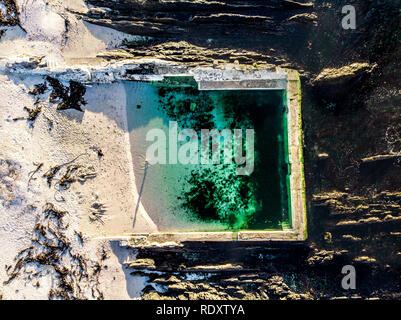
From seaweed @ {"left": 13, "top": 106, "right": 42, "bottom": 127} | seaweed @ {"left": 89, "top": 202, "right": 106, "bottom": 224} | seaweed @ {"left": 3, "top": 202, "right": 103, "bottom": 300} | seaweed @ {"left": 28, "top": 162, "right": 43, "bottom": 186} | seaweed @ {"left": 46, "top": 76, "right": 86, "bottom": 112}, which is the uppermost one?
seaweed @ {"left": 46, "top": 76, "right": 86, "bottom": 112}

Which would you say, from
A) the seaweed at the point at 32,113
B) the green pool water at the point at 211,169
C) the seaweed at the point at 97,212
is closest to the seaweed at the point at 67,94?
the seaweed at the point at 32,113

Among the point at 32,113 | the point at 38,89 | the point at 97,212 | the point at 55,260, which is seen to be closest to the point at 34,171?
the point at 32,113

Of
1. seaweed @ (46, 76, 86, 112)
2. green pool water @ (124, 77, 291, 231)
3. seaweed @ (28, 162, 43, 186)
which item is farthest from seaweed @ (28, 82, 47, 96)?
green pool water @ (124, 77, 291, 231)

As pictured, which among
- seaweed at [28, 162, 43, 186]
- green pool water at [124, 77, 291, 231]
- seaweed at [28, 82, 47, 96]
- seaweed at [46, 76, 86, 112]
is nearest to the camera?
seaweed at [28, 162, 43, 186]

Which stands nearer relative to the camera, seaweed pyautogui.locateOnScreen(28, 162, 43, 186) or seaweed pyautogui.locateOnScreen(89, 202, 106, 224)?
seaweed pyautogui.locateOnScreen(28, 162, 43, 186)

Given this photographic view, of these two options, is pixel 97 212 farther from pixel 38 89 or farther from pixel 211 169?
pixel 38 89

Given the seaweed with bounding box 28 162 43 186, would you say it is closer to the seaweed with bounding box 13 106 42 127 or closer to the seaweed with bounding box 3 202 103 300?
the seaweed with bounding box 3 202 103 300

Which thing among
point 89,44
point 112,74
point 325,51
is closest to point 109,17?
point 89,44

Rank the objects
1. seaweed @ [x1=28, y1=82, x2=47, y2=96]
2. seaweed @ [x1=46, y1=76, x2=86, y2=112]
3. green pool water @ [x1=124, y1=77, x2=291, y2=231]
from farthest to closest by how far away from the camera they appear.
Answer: green pool water @ [x1=124, y1=77, x2=291, y2=231], seaweed @ [x1=46, y1=76, x2=86, y2=112], seaweed @ [x1=28, y1=82, x2=47, y2=96]

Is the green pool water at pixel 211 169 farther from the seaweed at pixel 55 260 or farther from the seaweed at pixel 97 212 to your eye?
the seaweed at pixel 55 260
